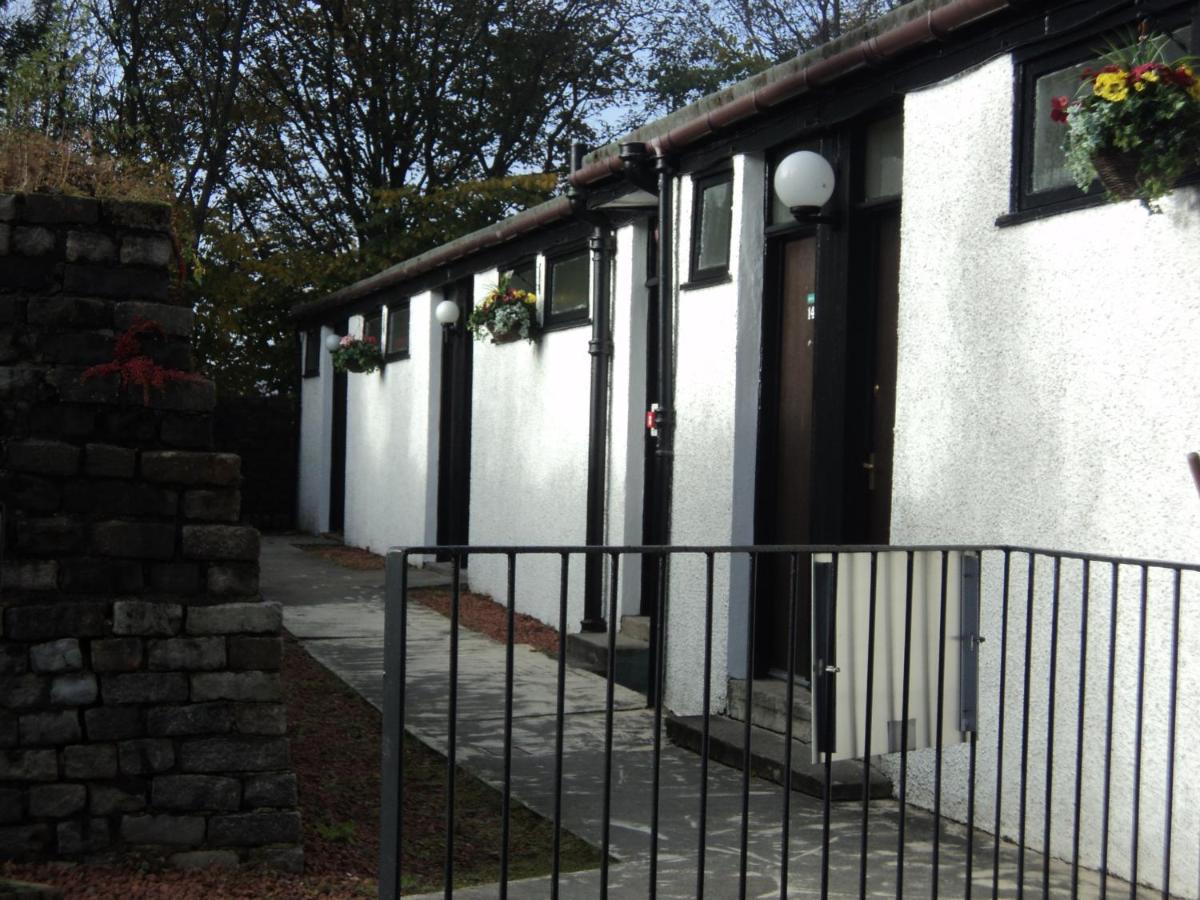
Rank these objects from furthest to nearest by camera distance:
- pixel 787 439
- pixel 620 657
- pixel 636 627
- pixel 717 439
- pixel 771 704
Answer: pixel 636 627 → pixel 620 657 → pixel 717 439 → pixel 787 439 → pixel 771 704

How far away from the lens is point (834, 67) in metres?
6.00

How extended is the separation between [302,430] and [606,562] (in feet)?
36.2

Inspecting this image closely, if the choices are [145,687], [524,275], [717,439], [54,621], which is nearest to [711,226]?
[717,439]

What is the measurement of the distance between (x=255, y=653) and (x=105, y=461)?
0.85 m

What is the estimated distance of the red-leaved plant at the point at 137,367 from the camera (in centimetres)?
491

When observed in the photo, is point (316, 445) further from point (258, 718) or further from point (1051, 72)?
point (1051, 72)

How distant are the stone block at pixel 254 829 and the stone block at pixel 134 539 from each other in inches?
37.2

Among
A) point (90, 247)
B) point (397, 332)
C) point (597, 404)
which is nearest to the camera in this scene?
point (90, 247)

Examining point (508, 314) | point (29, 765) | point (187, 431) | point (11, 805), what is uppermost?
point (508, 314)

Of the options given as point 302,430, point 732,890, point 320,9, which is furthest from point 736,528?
point 320,9

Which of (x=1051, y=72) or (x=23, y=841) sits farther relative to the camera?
(x=1051, y=72)

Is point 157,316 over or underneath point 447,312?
underneath

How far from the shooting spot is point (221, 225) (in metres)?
Result: 21.6

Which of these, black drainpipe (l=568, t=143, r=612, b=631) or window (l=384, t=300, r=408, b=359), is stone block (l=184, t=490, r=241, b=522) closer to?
black drainpipe (l=568, t=143, r=612, b=631)
